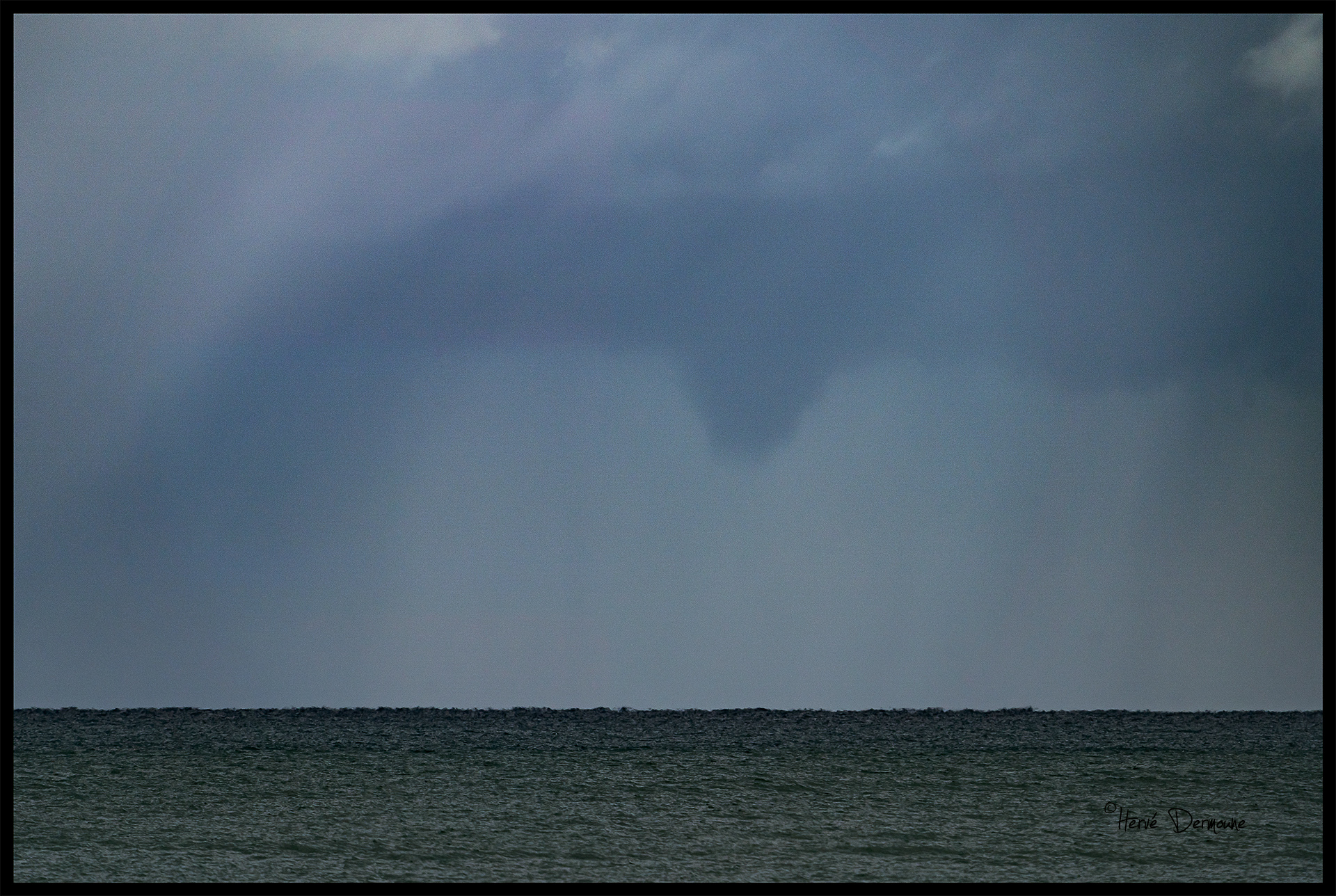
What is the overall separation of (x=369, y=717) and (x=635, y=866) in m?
11.6

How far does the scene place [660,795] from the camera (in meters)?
15.0

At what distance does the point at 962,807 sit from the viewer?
553 inches

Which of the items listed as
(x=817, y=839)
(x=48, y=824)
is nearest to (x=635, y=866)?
(x=817, y=839)

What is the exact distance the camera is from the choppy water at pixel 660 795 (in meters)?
11.4

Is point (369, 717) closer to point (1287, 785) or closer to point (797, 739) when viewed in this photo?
point (797, 739)

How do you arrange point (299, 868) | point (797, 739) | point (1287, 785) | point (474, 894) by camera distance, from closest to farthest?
point (474, 894)
point (299, 868)
point (1287, 785)
point (797, 739)
